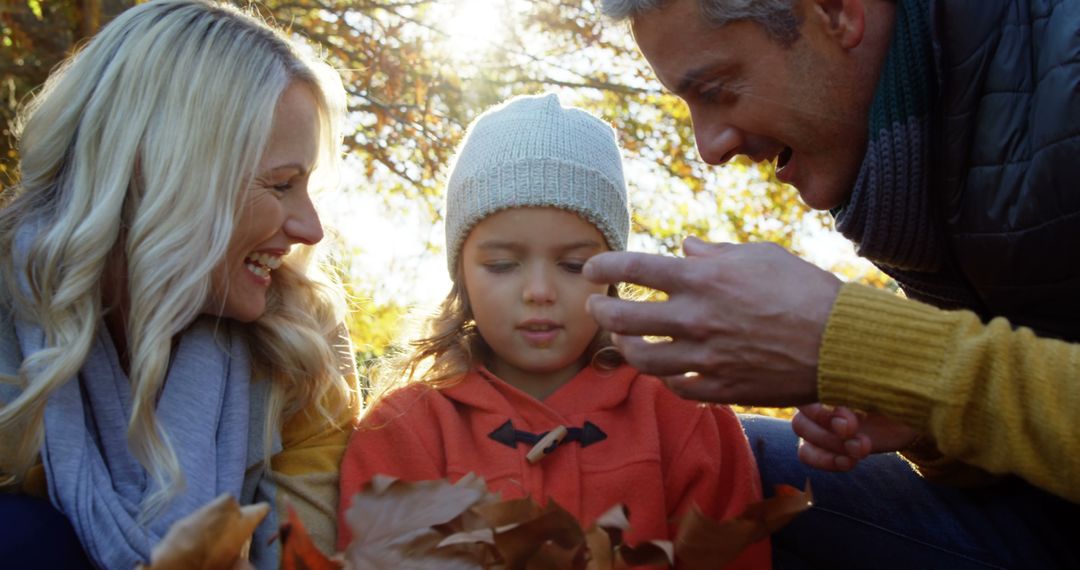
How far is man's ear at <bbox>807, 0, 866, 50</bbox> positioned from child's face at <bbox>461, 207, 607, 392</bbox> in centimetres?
69

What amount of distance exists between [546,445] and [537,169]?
64 centimetres

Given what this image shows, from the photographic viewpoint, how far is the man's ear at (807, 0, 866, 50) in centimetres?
207

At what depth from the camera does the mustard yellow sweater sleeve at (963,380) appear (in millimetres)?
1458

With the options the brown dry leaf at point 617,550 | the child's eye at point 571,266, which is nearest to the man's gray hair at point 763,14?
the child's eye at point 571,266

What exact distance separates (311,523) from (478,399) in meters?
0.47

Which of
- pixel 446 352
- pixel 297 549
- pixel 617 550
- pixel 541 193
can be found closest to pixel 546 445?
pixel 446 352

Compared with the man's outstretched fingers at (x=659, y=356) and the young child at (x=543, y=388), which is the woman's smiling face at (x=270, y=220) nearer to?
the young child at (x=543, y=388)

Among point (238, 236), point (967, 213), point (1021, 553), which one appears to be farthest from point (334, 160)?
point (1021, 553)

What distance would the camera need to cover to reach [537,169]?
7.97 ft

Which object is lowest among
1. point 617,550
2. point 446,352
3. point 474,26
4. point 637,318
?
point 446,352

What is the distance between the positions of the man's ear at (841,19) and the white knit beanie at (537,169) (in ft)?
2.13

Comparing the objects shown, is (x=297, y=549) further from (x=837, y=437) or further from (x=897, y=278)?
(x=897, y=278)

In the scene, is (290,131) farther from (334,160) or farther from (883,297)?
(883,297)

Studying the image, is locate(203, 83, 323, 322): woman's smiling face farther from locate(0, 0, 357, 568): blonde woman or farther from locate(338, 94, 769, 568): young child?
locate(338, 94, 769, 568): young child
